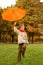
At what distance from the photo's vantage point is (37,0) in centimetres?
4588

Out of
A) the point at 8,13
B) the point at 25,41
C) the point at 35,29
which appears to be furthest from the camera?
the point at 35,29

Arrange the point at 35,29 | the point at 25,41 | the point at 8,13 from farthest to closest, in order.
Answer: the point at 35,29
the point at 8,13
the point at 25,41

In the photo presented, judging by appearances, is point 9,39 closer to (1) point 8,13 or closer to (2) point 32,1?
(2) point 32,1

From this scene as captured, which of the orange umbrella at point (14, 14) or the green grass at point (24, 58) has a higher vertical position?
the orange umbrella at point (14, 14)

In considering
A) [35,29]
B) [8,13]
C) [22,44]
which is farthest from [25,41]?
[35,29]

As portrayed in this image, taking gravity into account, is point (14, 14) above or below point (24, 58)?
above

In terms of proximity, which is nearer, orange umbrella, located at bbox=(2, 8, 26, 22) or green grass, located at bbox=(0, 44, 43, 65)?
green grass, located at bbox=(0, 44, 43, 65)

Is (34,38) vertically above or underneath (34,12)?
underneath

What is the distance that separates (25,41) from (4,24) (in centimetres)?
3447

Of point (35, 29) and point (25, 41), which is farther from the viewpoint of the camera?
point (35, 29)

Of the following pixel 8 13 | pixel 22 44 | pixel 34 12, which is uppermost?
pixel 34 12

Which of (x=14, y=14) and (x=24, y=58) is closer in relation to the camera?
(x=24, y=58)

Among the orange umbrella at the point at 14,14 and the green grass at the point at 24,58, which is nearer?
the green grass at the point at 24,58

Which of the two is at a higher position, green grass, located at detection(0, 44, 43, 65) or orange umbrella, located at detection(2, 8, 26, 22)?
orange umbrella, located at detection(2, 8, 26, 22)
